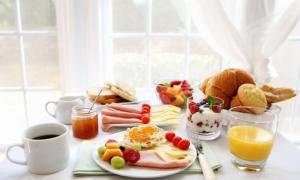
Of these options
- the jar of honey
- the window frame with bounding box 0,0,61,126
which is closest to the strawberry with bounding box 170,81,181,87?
the jar of honey

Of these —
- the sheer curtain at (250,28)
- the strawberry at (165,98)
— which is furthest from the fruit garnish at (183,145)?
the sheer curtain at (250,28)

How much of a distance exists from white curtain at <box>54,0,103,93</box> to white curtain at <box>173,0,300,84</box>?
0.48 metres

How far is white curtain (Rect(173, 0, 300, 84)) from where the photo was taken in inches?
54.4

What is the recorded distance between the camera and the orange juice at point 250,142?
0.71 metres

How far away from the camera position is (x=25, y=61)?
1625 mm

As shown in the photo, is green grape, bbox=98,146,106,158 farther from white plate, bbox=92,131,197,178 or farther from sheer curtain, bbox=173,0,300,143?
sheer curtain, bbox=173,0,300,143

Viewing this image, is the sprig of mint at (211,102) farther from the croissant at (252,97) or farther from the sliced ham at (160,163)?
the sliced ham at (160,163)

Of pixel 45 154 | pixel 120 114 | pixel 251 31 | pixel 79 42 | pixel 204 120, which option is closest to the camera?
pixel 45 154

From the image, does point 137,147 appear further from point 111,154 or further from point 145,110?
point 145,110

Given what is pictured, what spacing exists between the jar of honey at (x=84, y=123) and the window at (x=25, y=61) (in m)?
0.85

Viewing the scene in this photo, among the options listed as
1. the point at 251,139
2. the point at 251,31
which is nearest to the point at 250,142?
the point at 251,139

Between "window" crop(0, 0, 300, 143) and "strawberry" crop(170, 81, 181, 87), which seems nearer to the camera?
"strawberry" crop(170, 81, 181, 87)

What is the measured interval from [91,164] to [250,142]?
1.24 ft

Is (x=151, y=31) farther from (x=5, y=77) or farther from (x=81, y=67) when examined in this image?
(x=5, y=77)
